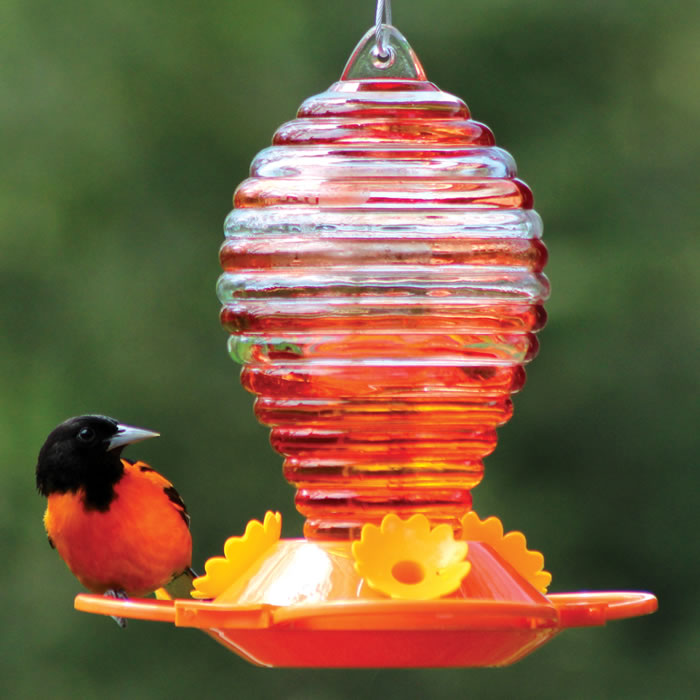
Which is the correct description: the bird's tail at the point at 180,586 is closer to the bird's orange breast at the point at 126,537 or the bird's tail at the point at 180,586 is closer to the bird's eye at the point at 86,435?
the bird's orange breast at the point at 126,537

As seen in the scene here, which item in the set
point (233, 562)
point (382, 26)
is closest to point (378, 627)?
point (233, 562)

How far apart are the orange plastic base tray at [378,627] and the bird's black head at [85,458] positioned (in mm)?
1336

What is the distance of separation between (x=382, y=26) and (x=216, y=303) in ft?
20.8

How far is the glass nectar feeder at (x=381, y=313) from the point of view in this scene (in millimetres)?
3254

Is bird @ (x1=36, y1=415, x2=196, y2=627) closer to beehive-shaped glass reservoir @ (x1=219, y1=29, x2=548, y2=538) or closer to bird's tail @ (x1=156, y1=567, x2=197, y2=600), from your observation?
bird's tail @ (x1=156, y1=567, x2=197, y2=600)

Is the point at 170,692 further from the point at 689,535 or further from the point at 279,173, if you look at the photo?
the point at 279,173

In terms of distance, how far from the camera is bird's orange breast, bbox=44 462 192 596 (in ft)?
14.3

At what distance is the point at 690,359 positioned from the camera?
9727mm

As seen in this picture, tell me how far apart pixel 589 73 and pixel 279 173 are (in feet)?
23.9

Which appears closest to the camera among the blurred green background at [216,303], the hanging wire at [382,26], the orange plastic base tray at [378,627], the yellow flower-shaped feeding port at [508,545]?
the orange plastic base tray at [378,627]

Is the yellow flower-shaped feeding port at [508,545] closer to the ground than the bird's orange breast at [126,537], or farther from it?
farther from it

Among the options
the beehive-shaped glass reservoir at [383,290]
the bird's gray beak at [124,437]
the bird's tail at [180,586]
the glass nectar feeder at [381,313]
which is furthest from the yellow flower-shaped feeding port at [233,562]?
the bird's tail at [180,586]

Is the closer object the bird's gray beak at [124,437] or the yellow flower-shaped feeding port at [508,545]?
the yellow flower-shaped feeding port at [508,545]

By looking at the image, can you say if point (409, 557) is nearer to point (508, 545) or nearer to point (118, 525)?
point (508, 545)
